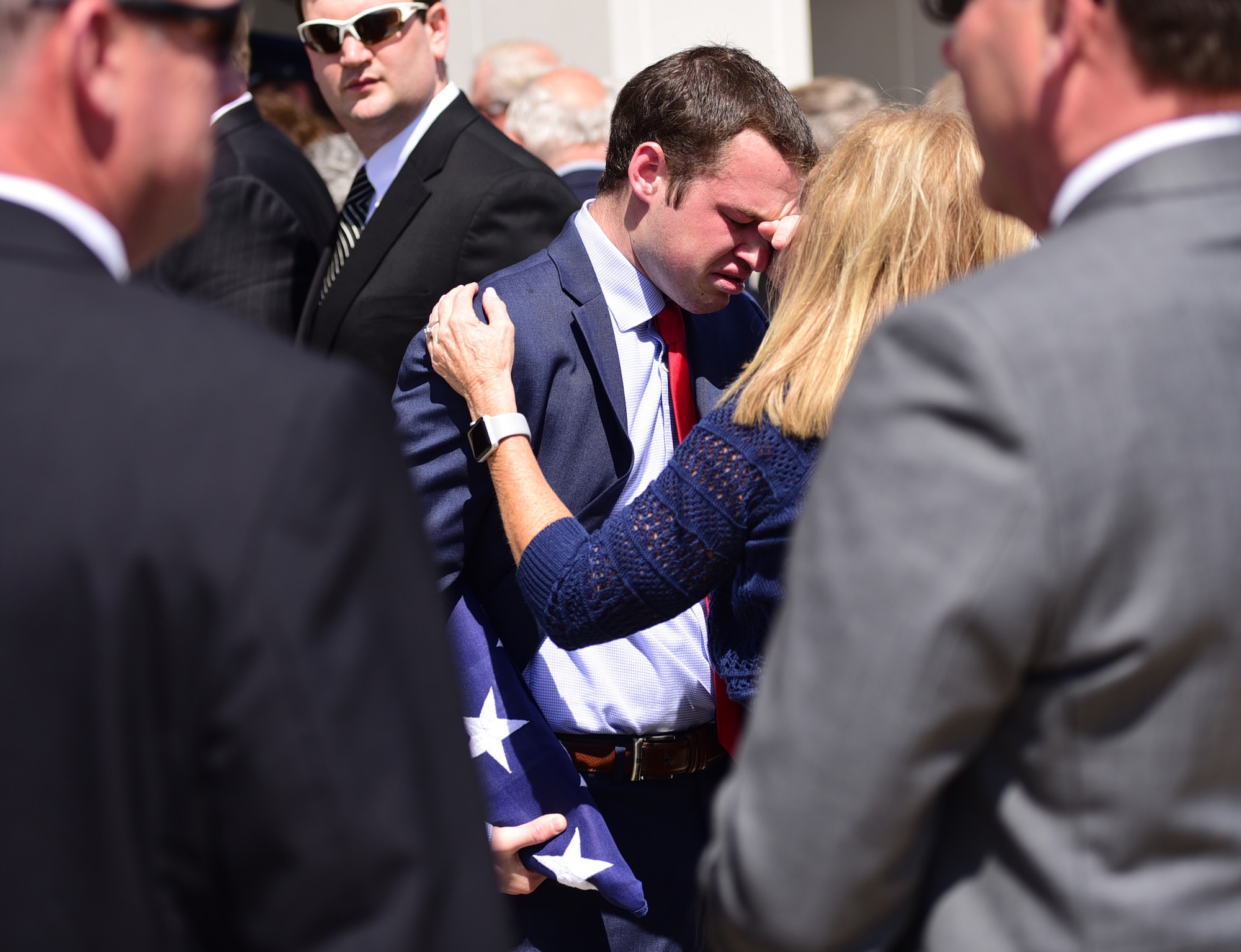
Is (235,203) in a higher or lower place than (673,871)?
higher

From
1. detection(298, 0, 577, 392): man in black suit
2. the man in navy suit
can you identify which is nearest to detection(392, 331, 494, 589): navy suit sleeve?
the man in navy suit

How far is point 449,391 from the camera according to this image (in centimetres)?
218

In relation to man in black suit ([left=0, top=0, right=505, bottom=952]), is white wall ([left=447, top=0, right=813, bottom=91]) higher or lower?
lower

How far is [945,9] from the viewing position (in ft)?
3.98

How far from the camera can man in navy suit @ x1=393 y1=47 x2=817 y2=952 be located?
7.08 ft

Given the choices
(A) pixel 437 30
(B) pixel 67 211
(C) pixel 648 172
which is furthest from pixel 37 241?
(A) pixel 437 30

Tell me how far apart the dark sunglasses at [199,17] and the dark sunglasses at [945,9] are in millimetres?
648

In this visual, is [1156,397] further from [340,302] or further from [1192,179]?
[340,302]

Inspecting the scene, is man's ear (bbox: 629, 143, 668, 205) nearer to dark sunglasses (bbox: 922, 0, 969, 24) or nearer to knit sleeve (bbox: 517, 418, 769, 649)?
knit sleeve (bbox: 517, 418, 769, 649)

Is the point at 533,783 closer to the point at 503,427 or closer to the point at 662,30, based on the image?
the point at 503,427

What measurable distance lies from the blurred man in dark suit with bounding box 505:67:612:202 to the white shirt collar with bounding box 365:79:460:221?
1195mm

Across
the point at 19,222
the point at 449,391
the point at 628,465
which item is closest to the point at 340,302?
the point at 449,391

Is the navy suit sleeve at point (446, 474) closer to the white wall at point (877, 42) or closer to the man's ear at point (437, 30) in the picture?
the man's ear at point (437, 30)

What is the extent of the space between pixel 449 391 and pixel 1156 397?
1449 mm
